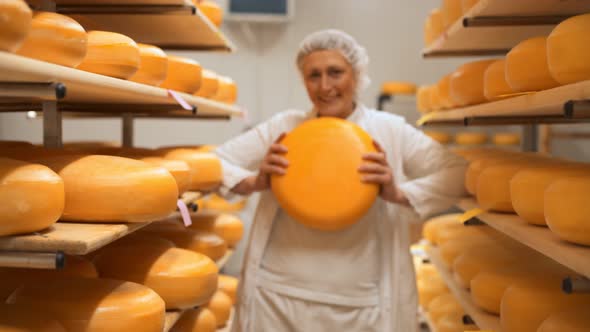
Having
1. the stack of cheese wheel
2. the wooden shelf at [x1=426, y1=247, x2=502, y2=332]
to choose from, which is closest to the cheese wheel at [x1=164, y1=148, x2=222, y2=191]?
the stack of cheese wheel

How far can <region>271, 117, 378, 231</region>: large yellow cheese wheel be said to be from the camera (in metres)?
2.10

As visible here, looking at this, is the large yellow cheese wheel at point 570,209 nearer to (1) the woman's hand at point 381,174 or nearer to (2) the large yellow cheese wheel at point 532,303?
(2) the large yellow cheese wheel at point 532,303

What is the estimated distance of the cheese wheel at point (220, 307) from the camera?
2.88 metres

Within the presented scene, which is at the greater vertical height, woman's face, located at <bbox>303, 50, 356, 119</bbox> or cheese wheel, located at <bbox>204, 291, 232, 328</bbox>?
woman's face, located at <bbox>303, 50, 356, 119</bbox>

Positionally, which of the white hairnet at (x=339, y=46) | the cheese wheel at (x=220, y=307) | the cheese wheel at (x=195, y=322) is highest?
the white hairnet at (x=339, y=46)

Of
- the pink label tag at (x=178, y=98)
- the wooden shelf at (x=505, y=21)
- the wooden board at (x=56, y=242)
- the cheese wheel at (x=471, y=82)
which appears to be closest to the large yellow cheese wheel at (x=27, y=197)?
the wooden board at (x=56, y=242)

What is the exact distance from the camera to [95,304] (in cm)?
146

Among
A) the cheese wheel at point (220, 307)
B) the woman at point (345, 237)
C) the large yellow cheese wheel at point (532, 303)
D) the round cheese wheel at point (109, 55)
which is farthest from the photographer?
the cheese wheel at point (220, 307)

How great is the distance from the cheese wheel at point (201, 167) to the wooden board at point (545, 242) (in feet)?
3.22

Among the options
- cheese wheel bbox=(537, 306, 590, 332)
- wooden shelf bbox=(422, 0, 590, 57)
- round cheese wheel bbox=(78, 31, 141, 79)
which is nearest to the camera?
cheese wheel bbox=(537, 306, 590, 332)

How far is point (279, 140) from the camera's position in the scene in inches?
89.7

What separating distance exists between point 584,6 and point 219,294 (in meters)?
1.99

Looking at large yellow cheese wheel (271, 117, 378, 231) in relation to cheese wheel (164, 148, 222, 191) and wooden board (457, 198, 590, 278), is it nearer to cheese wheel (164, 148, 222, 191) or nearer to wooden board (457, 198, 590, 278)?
cheese wheel (164, 148, 222, 191)

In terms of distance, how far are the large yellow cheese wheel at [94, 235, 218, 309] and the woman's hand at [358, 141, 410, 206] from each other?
62cm
